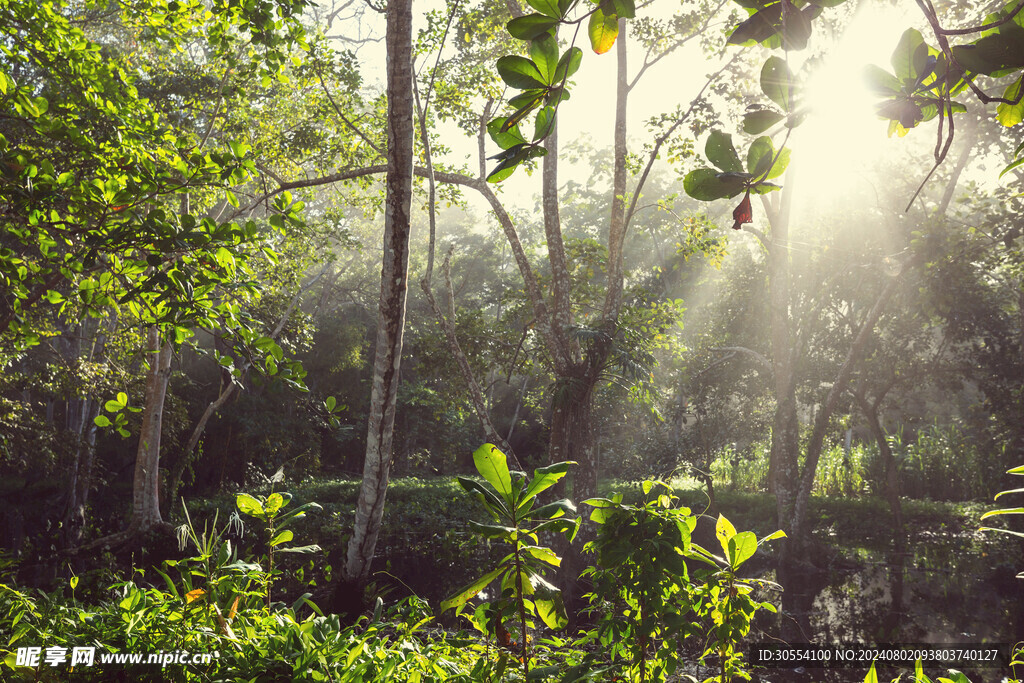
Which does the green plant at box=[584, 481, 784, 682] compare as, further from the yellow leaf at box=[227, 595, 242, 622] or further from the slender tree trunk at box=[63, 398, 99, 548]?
the slender tree trunk at box=[63, 398, 99, 548]

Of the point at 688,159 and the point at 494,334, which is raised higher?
the point at 688,159

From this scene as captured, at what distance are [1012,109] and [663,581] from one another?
3.84 feet

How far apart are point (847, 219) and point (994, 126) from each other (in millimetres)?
2285

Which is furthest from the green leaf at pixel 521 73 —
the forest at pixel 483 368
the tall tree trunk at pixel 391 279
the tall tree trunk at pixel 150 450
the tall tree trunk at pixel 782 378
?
the tall tree trunk at pixel 782 378

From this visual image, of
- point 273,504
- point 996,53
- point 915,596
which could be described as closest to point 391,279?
point 273,504

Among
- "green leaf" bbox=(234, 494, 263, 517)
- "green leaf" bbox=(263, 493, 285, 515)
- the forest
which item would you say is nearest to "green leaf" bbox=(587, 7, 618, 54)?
the forest

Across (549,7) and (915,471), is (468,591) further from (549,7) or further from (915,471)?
(915,471)

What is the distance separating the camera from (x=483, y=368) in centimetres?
736

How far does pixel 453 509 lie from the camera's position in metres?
9.57

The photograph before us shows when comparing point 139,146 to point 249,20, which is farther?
point 139,146

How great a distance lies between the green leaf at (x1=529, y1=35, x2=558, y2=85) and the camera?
1.95 ft

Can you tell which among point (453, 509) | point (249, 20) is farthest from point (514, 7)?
point (453, 509)

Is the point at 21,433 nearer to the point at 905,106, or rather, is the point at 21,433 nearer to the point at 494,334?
the point at 494,334

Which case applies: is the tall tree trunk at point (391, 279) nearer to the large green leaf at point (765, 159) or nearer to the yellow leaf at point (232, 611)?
the yellow leaf at point (232, 611)
